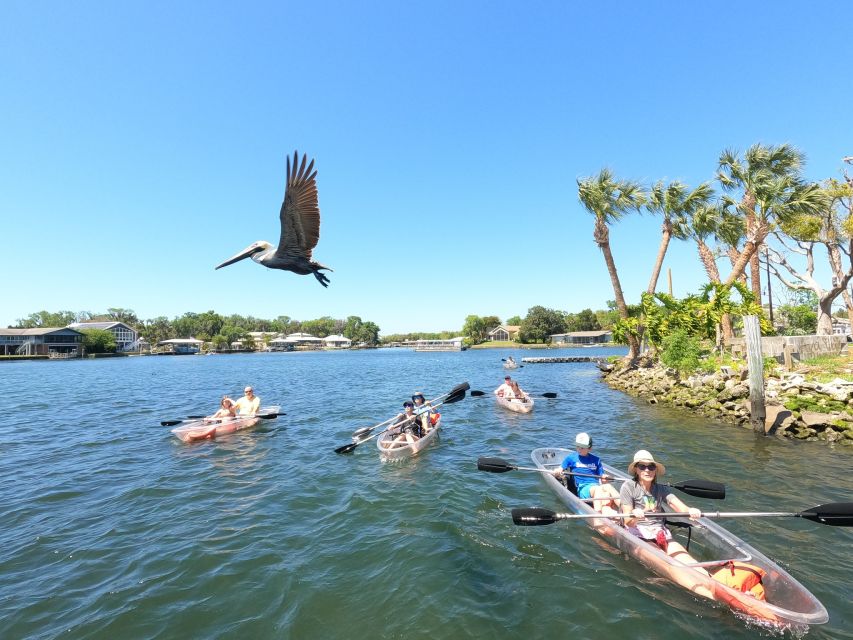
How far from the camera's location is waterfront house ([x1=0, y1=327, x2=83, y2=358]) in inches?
3339

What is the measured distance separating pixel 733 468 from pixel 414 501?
29.5 feet

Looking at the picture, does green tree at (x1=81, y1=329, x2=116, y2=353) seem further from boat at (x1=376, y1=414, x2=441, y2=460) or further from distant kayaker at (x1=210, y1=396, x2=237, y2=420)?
boat at (x1=376, y1=414, x2=441, y2=460)

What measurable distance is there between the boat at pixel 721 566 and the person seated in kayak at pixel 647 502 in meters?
0.26

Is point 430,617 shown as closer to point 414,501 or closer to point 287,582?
point 287,582

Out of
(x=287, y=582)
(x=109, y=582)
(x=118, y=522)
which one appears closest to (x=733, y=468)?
(x=287, y=582)

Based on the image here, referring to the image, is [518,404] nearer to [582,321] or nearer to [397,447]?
[397,447]

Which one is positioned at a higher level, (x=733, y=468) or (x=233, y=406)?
(x=233, y=406)

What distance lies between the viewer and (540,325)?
368ft

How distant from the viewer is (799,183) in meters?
25.5

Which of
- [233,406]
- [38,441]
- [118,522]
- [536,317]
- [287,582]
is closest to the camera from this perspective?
[287,582]

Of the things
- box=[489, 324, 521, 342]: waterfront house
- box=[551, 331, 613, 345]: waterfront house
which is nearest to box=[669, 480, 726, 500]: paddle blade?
box=[551, 331, 613, 345]: waterfront house

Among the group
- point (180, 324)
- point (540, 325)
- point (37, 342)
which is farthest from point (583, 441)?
point (180, 324)

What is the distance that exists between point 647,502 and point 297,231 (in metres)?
7.16

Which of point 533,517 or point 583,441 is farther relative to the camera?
point 583,441
